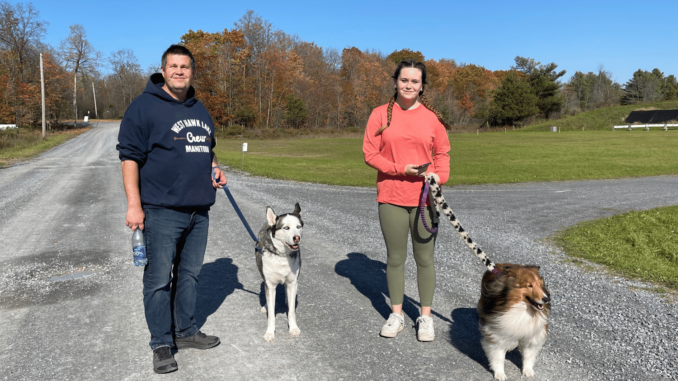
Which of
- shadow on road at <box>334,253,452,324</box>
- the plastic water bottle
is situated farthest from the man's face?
shadow on road at <box>334,253,452,324</box>

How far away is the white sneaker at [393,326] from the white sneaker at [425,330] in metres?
0.19

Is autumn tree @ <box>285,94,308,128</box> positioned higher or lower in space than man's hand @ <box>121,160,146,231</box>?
higher

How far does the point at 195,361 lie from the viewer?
3.80 m

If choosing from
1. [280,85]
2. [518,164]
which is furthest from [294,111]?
[518,164]

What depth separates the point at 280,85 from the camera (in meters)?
67.8

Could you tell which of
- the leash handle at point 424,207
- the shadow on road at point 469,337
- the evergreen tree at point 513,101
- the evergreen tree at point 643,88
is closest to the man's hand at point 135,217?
the leash handle at point 424,207

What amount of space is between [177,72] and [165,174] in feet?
2.70

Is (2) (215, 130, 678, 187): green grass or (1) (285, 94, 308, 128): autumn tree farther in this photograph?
(1) (285, 94, 308, 128): autumn tree

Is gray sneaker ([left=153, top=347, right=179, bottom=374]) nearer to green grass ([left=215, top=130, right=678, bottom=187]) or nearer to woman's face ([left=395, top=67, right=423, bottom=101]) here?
woman's face ([left=395, top=67, right=423, bottom=101])

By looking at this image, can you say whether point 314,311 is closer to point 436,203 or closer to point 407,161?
point 436,203

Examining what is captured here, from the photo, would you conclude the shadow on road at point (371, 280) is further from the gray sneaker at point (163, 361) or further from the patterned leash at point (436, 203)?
the gray sneaker at point (163, 361)

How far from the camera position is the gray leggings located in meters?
4.13

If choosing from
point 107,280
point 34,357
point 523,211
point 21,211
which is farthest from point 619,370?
point 21,211

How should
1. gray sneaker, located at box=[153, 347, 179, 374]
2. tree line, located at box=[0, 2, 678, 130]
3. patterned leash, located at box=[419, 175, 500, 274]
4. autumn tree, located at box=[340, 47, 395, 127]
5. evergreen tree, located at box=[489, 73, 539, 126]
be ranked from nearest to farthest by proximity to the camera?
gray sneaker, located at box=[153, 347, 179, 374], patterned leash, located at box=[419, 175, 500, 274], tree line, located at box=[0, 2, 678, 130], autumn tree, located at box=[340, 47, 395, 127], evergreen tree, located at box=[489, 73, 539, 126]
